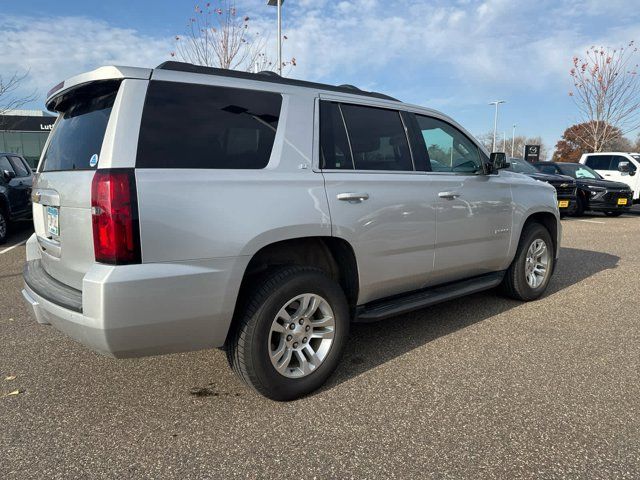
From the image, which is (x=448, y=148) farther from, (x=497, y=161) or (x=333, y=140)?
(x=333, y=140)

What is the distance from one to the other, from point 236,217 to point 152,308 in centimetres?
63

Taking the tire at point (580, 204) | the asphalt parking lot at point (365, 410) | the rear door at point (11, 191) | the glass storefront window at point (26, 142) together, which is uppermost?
the glass storefront window at point (26, 142)

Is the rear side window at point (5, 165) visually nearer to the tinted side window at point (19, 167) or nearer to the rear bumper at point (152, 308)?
the tinted side window at point (19, 167)

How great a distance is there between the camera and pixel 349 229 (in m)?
3.01

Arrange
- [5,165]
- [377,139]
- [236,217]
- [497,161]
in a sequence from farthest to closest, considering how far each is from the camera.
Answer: [5,165] < [497,161] < [377,139] < [236,217]

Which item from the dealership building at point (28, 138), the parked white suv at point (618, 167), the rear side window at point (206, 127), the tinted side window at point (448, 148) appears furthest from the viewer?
the dealership building at point (28, 138)

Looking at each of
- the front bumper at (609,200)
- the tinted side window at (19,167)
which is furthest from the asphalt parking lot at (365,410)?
the front bumper at (609,200)

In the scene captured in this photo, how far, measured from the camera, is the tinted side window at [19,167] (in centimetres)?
981

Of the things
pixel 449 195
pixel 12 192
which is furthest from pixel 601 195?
pixel 12 192

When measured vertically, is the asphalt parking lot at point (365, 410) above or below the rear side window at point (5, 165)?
below

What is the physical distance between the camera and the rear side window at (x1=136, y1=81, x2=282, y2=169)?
237 cm

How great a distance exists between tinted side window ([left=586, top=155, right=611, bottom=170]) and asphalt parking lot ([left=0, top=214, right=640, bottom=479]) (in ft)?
43.6

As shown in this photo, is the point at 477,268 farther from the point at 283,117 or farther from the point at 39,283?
the point at 39,283

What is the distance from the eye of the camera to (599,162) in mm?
15414
